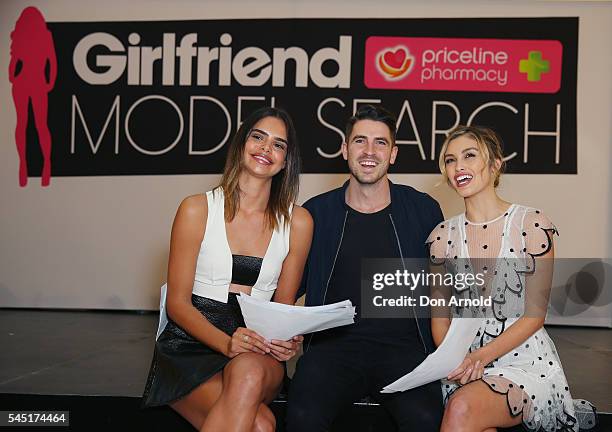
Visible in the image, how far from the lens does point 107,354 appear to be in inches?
163

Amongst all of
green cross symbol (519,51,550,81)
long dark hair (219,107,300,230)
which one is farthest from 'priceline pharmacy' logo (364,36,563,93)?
long dark hair (219,107,300,230)

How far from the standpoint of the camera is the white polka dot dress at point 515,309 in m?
2.31

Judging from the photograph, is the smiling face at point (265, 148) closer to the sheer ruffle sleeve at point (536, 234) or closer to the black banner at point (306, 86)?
the sheer ruffle sleeve at point (536, 234)

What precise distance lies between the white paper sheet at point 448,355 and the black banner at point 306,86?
420 centimetres

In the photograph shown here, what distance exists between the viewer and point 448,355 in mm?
2219

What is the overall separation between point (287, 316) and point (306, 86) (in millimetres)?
4422

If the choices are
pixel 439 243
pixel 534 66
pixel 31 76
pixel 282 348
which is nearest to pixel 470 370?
pixel 439 243

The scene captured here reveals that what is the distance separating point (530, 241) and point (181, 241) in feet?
4.07

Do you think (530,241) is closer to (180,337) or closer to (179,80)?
(180,337)

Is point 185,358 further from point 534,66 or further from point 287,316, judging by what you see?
point 534,66

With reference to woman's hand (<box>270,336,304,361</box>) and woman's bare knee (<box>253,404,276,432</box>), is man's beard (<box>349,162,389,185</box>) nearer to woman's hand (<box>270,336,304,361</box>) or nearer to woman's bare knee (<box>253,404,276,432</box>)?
woman's hand (<box>270,336,304,361</box>)

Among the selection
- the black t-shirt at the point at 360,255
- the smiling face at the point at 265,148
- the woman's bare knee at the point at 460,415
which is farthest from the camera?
the black t-shirt at the point at 360,255

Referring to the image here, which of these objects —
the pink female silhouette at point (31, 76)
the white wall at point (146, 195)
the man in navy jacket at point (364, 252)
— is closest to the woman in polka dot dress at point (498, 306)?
the man in navy jacket at point (364, 252)

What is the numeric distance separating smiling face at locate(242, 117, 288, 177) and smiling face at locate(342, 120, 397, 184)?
13.6 inches
